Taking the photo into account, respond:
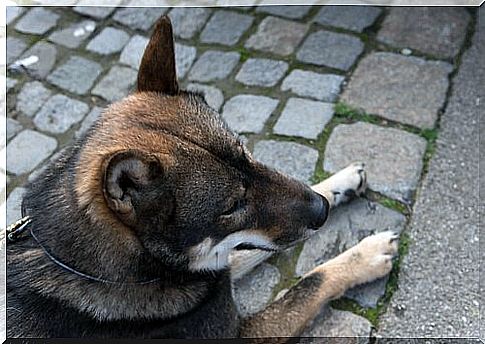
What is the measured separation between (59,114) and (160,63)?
1940 mm

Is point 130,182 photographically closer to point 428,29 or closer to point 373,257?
point 373,257

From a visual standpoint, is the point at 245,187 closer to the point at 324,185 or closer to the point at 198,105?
the point at 198,105

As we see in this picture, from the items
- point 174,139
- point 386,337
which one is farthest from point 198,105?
point 386,337

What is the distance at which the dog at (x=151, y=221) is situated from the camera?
2643mm

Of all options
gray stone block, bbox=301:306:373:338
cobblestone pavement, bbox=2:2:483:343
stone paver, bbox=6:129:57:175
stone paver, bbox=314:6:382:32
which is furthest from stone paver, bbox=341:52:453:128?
stone paver, bbox=6:129:57:175

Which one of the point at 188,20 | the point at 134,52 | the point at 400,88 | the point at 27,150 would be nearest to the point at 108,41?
the point at 134,52

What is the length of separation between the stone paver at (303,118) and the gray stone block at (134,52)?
1.09 meters

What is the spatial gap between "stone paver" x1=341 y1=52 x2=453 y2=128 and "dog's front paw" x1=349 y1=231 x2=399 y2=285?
37.1 inches

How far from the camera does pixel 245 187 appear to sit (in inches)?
112

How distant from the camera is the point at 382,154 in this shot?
422 centimetres

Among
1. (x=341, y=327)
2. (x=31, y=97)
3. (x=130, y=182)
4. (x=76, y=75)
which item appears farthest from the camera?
(x=76, y=75)

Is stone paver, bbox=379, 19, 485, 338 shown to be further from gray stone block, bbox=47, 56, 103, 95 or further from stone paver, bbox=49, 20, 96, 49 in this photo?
stone paver, bbox=49, 20, 96, 49

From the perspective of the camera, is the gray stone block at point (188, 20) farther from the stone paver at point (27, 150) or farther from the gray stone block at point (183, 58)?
the stone paver at point (27, 150)

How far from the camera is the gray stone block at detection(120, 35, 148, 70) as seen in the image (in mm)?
4945
